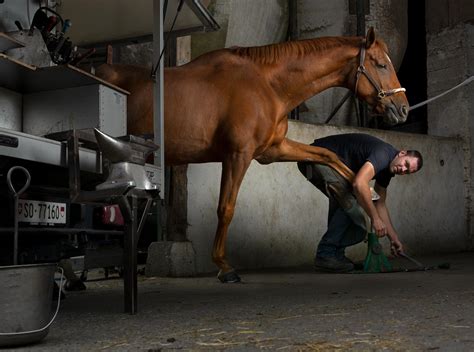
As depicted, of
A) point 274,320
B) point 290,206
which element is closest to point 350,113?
point 290,206

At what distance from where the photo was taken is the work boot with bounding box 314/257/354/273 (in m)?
5.21

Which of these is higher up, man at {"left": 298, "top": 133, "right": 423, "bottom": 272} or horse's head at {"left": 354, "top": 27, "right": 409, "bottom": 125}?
horse's head at {"left": 354, "top": 27, "right": 409, "bottom": 125}

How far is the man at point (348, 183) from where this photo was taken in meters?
5.22

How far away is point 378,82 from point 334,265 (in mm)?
1561

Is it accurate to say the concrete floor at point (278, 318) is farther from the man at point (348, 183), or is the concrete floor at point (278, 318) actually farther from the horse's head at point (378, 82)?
the horse's head at point (378, 82)

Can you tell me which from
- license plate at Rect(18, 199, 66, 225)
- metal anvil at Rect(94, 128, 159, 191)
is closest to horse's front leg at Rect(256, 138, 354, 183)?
license plate at Rect(18, 199, 66, 225)

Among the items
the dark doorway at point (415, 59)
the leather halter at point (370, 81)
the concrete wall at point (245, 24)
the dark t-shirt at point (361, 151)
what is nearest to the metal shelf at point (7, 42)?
the leather halter at point (370, 81)

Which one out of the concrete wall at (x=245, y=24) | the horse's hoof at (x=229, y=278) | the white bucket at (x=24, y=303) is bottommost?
the horse's hoof at (x=229, y=278)

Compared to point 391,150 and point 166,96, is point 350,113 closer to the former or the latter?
point 391,150

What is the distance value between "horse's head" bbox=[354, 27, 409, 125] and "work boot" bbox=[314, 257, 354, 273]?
126 centimetres

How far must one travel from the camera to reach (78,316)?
2891 mm

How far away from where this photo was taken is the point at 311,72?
4.89m

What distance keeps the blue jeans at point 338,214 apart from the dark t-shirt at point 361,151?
228 mm

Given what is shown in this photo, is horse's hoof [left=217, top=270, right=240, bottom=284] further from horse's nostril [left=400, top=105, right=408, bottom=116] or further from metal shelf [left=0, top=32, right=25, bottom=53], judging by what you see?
metal shelf [left=0, top=32, right=25, bottom=53]
